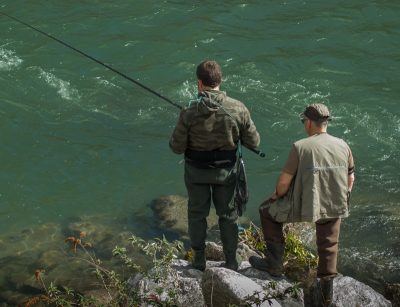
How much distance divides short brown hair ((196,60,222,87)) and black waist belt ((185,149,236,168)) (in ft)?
1.86

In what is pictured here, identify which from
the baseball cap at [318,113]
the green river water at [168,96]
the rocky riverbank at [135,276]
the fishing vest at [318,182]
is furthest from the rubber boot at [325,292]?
the green river water at [168,96]

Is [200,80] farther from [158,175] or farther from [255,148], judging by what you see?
[158,175]

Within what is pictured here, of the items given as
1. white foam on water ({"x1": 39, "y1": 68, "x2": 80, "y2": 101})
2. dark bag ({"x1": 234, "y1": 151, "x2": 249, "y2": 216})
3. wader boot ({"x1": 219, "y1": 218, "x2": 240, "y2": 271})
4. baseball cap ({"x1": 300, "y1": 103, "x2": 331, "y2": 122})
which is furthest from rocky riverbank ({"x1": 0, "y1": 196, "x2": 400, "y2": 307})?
white foam on water ({"x1": 39, "y1": 68, "x2": 80, "y2": 101})

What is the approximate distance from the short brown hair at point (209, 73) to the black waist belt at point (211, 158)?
57 cm

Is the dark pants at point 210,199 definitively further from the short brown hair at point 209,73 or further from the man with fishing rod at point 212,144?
the short brown hair at point 209,73

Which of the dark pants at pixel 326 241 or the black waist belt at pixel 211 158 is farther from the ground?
the black waist belt at pixel 211 158

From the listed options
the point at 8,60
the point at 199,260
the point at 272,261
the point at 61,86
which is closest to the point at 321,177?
the point at 272,261

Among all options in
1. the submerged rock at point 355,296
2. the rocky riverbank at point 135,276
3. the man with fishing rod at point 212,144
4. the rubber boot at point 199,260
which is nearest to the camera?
the man with fishing rod at point 212,144

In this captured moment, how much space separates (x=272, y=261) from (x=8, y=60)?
28.2ft

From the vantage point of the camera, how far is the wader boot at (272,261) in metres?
6.01

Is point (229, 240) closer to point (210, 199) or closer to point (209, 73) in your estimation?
point (210, 199)

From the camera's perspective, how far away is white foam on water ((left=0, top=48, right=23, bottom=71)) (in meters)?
12.8

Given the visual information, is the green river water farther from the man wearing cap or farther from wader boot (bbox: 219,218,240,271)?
wader boot (bbox: 219,218,240,271)

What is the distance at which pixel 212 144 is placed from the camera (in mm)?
5641
